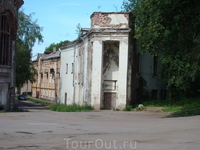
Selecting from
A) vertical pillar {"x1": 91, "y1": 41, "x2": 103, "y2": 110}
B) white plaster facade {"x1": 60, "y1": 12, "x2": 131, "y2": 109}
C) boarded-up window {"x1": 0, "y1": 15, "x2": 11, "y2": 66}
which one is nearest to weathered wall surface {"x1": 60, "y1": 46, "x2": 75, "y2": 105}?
white plaster facade {"x1": 60, "y1": 12, "x2": 131, "y2": 109}

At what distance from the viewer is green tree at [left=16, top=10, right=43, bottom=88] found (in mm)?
39969

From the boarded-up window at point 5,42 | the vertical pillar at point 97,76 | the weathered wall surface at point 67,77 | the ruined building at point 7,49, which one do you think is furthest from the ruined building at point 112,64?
the boarded-up window at point 5,42

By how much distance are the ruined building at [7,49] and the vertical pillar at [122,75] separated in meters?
8.98

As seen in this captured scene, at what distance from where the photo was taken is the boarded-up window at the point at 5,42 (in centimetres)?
2031

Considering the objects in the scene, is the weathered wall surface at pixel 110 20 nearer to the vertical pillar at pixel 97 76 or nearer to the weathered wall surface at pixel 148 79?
the vertical pillar at pixel 97 76

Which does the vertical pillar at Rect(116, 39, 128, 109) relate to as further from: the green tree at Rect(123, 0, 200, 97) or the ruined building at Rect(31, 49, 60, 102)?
the ruined building at Rect(31, 49, 60, 102)

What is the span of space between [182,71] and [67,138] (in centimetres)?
1580

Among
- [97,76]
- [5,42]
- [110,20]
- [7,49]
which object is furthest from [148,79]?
[5,42]

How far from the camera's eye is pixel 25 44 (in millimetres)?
42125

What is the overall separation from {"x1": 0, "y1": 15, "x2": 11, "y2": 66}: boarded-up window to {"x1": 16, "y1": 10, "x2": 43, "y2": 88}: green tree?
18.6m

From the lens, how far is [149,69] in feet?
98.0

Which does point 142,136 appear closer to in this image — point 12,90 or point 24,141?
point 24,141

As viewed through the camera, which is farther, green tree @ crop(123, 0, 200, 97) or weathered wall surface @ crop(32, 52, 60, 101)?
weathered wall surface @ crop(32, 52, 60, 101)

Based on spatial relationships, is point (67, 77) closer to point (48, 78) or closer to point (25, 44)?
point (25, 44)
